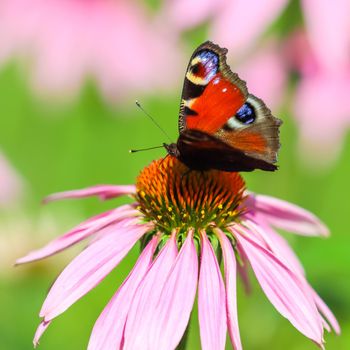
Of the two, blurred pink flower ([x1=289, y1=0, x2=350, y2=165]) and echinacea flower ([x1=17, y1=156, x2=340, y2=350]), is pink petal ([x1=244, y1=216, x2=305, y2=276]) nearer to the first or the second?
echinacea flower ([x1=17, y1=156, x2=340, y2=350])

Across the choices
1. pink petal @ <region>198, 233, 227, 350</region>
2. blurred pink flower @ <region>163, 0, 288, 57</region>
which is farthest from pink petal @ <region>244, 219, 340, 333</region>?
blurred pink flower @ <region>163, 0, 288, 57</region>

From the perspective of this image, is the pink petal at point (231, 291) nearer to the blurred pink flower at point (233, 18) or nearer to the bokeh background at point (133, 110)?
the bokeh background at point (133, 110)

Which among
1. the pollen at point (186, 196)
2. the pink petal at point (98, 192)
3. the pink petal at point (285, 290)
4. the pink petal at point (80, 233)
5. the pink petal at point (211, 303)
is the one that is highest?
the pink petal at point (98, 192)

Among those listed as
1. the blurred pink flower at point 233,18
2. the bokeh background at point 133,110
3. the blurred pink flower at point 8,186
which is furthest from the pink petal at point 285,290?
the blurred pink flower at point 8,186

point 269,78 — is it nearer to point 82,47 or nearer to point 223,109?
point 82,47

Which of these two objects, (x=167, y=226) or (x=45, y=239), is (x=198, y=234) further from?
(x=45, y=239)
